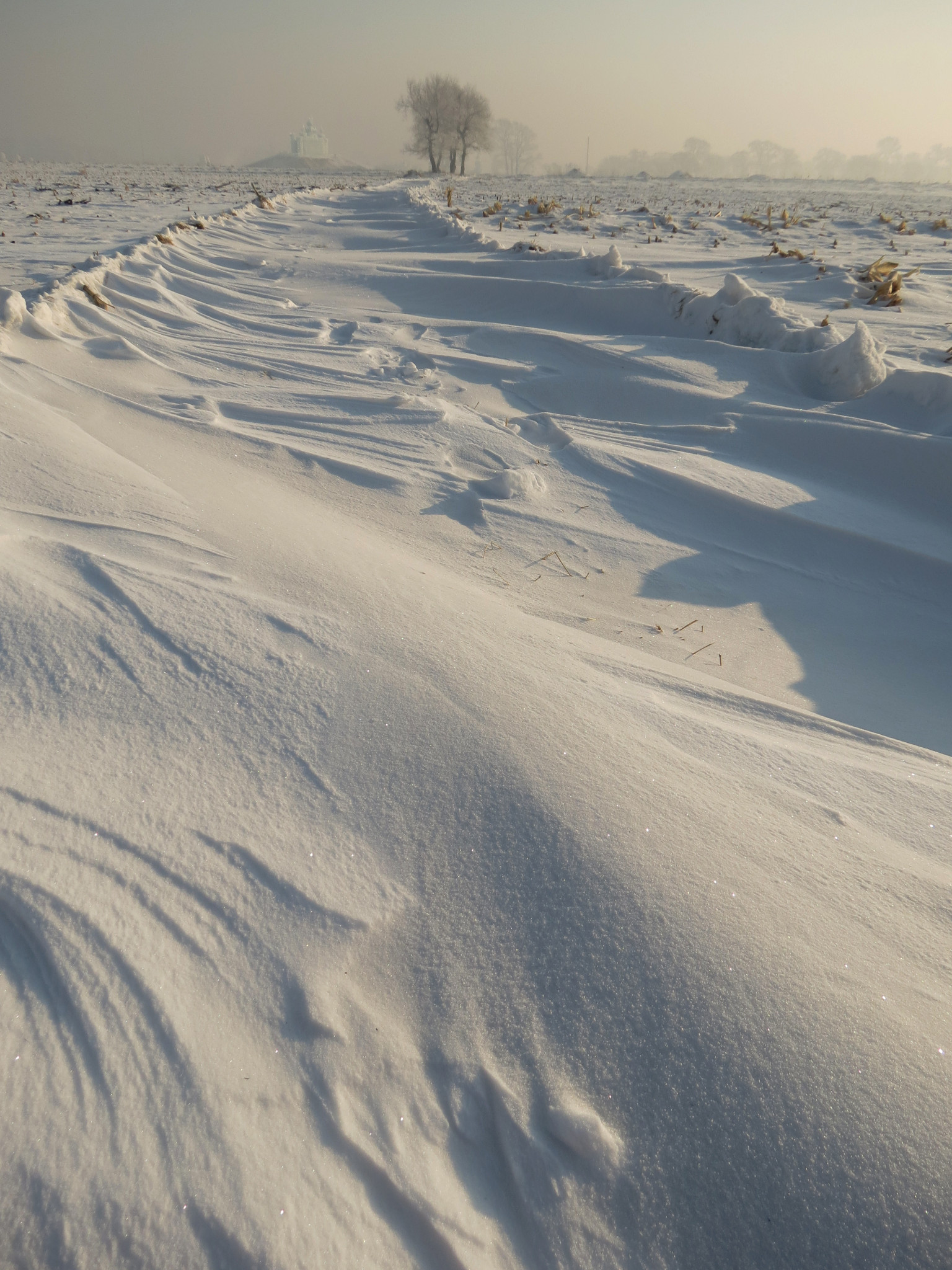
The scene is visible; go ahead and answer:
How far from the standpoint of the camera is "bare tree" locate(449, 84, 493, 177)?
32469 millimetres

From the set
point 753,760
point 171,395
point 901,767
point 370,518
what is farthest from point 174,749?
point 171,395

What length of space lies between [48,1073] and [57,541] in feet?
3.55

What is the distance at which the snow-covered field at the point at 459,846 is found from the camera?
0.70 meters

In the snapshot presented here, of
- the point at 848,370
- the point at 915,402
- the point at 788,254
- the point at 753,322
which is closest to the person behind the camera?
the point at 915,402

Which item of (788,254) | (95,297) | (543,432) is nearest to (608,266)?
(788,254)

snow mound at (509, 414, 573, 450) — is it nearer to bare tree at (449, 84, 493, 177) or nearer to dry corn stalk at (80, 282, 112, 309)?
dry corn stalk at (80, 282, 112, 309)

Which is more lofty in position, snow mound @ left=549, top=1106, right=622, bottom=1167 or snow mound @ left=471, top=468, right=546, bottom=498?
snow mound @ left=471, top=468, right=546, bottom=498

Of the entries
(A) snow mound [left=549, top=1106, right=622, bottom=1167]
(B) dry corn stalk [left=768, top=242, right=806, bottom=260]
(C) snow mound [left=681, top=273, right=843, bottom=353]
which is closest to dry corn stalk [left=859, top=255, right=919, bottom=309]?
(B) dry corn stalk [left=768, top=242, right=806, bottom=260]

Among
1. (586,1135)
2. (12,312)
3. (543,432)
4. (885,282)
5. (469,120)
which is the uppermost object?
(469,120)

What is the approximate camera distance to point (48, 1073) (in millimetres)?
721

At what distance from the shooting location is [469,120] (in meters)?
33.0

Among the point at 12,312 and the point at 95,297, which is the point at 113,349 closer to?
the point at 12,312

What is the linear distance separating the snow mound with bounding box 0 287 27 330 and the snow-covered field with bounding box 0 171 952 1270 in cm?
2

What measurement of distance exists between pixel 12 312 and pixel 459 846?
2.75 meters
